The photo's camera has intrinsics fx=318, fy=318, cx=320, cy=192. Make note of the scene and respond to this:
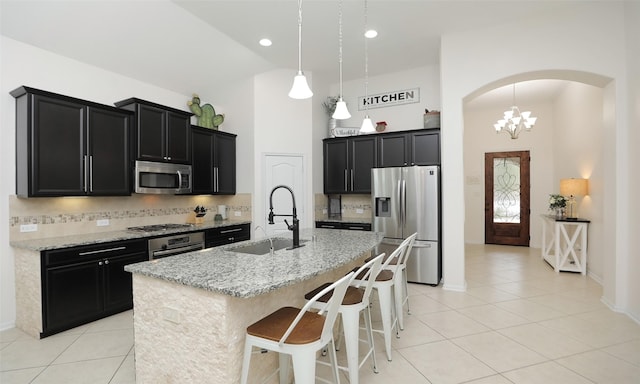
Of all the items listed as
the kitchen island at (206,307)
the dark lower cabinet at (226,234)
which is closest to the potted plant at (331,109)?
the dark lower cabinet at (226,234)

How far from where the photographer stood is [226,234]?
4777 millimetres

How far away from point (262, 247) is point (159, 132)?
2.38m

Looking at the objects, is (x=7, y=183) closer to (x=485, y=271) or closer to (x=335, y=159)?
(x=335, y=159)

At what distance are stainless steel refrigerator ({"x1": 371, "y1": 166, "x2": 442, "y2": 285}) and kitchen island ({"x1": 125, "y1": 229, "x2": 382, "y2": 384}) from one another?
2.57 m

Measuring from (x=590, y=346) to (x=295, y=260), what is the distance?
2.71 meters

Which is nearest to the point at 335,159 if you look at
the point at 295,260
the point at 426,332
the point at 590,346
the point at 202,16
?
Result: the point at 202,16

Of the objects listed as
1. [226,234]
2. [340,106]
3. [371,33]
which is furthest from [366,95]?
[226,234]

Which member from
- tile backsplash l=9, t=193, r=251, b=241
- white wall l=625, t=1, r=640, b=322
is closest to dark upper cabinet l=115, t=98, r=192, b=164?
tile backsplash l=9, t=193, r=251, b=241

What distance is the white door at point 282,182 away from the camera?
5188 mm

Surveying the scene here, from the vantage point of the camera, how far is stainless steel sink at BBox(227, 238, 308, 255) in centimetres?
269

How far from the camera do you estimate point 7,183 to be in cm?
317

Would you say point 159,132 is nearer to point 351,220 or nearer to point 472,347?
point 351,220

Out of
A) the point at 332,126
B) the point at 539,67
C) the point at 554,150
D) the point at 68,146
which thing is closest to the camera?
the point at 68,146

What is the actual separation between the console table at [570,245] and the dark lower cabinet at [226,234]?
5004 millimetres
